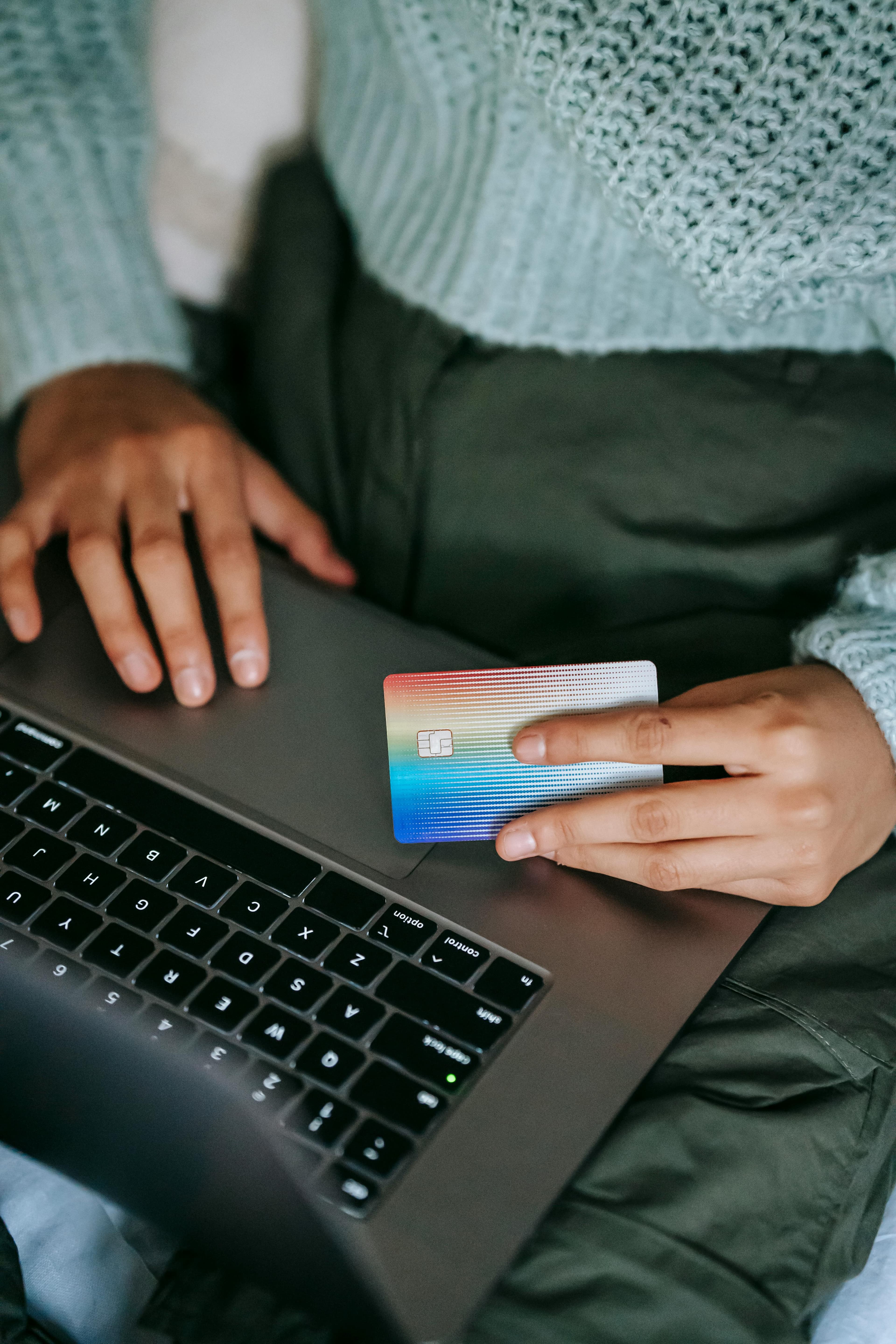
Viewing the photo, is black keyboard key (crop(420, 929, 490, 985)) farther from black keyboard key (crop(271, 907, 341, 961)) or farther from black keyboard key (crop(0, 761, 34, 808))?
black keyboard key (crop(0, 761, 34, 808))

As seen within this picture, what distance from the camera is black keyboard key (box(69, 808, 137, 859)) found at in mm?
504

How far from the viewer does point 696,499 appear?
2.11 ft

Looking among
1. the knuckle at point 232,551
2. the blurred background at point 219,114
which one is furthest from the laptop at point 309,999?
the blurred background at point 219,114

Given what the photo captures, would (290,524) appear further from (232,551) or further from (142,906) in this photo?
(142,906)

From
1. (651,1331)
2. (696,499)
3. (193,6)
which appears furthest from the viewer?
(193,6)

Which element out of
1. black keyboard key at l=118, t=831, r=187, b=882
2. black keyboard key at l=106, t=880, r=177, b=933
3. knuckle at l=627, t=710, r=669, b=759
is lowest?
black keyboard key at l=106, t=880, r=177, b=933

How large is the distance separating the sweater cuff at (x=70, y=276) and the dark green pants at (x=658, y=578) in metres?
0.10

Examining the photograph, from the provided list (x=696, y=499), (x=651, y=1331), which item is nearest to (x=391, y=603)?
(x=696, y=499)

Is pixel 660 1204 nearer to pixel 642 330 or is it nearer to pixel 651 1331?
pixel 651 1331

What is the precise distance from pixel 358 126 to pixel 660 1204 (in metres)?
0.73

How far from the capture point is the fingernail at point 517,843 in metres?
0.49

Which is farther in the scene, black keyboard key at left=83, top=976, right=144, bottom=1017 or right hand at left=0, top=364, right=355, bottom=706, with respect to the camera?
right hand at left=0, top=364, right=355, bottom=706

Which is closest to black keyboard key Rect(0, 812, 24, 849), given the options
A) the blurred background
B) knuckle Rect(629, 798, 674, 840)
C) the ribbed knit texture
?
knuckle Rect(629, 798, 674, 840)

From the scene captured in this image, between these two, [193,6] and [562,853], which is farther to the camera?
[193,6]
